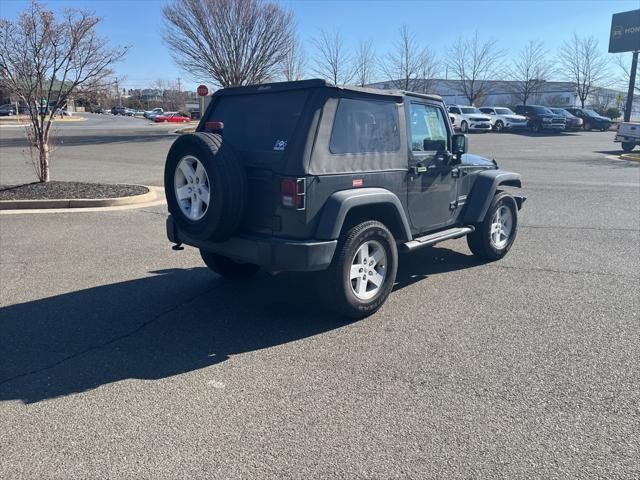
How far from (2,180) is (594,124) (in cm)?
4115

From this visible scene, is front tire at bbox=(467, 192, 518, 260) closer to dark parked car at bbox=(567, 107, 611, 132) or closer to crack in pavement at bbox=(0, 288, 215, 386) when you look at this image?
crack in pavement at bbox=(0, 288, 215, 386)

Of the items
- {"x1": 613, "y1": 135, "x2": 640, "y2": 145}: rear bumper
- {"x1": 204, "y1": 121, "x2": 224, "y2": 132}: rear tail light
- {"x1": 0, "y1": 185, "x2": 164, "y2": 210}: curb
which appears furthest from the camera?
{"x1": 613, "y1": 135, "x2": 640, "y2": 145}: rear bumper

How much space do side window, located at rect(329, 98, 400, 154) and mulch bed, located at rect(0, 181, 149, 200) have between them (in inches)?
270

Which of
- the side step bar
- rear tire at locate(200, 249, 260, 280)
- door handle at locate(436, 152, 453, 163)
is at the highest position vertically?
door handle at locate(436, 152, 453, 163)

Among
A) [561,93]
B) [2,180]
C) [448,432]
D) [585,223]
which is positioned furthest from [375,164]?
[561,93]

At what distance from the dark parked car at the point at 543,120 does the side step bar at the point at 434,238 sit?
3564 cm

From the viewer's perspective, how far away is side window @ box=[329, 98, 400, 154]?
4.43m

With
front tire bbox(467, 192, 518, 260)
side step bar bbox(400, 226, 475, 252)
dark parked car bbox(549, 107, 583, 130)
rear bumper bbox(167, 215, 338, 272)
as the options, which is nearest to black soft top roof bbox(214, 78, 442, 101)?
rear bumper bbox(167, 215, 338, 272)

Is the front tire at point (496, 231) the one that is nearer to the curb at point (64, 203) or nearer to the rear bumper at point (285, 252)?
the rear bumper at point (285, 252)

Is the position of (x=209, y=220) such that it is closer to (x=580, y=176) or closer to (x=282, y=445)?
(x=282, y=445)

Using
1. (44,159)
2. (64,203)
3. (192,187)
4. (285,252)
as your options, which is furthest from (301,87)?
(44,159)

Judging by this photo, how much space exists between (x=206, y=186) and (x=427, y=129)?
7.97 feet

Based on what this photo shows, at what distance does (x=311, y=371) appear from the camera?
12.3ft

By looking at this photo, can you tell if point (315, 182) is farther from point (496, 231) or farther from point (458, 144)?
point (496, 231)
